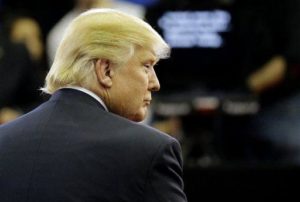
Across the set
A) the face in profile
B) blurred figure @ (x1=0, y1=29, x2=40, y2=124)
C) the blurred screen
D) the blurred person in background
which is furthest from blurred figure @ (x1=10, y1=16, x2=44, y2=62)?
the face in profile

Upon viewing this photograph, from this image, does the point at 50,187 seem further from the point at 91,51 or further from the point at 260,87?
the point at 260,87

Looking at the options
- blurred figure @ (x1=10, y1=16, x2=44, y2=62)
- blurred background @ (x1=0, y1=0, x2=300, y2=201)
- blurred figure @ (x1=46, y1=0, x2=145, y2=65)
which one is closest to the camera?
blurred background @ (x1=0, y1=0, x2=300, y2=201)

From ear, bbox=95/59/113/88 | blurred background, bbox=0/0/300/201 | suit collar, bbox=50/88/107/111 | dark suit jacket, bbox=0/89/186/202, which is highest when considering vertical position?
ear, bbox=95/59/113/88

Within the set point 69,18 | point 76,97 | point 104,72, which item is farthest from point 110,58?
point 69,18

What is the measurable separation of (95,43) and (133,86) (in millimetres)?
166

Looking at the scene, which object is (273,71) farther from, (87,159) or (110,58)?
(87,159)

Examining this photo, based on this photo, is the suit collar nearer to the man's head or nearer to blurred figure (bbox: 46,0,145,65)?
the man's head

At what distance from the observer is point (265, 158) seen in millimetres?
5301

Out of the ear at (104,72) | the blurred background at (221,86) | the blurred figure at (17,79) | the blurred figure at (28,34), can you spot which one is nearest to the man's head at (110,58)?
the ear at (104,72)

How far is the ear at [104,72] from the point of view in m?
2.41

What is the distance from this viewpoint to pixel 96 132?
2.36 m

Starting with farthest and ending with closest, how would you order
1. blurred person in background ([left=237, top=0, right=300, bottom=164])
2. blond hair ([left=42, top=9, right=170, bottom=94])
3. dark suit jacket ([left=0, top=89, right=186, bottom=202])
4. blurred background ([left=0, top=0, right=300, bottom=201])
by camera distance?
blurred person in background ([left=237, top=0, right=300, bottom=164]) → blurred background ([left=0, top=0, right=300, bottom=201]) → blond hair ([left=42, top=9, right=170, bottom=94]) → dark suit jacket ([left=0, top=89, right=186, bottom=202])

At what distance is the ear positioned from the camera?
2408mm

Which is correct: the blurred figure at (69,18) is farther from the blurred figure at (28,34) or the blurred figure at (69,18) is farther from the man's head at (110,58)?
the man's head at (110,58)
